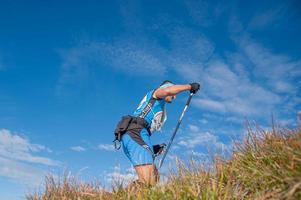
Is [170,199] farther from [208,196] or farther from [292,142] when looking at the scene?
[292,142]

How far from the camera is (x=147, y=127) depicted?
29.6 ft

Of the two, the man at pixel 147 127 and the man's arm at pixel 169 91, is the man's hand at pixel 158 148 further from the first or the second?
the man's arm at pixel 169 91

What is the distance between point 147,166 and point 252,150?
241 cm

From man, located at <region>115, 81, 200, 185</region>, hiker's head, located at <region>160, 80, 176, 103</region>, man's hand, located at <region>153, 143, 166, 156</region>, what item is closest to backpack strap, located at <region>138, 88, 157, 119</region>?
man, located at <region>115, 81, 200, 185</region>

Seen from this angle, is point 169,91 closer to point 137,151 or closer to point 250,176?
point 137,151

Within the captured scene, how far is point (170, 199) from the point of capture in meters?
6.21

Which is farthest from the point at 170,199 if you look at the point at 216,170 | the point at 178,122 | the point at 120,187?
the point at 178,122

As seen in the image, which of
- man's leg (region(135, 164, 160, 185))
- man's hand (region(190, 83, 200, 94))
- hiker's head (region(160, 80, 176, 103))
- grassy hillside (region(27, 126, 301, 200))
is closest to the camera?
grassy hillside (region(27, 126, 301, 200))

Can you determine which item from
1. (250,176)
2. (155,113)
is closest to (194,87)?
(155,113)

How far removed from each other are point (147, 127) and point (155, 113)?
0.35 metres

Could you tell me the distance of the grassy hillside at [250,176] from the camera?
17.5 feet

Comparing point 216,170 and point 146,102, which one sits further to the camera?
point 146,102

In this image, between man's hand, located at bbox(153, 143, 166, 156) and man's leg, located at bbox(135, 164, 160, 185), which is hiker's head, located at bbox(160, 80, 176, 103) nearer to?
man's hand, located at bbox(153, 143, 166, 156)

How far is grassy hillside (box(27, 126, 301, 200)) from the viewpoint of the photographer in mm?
5324
